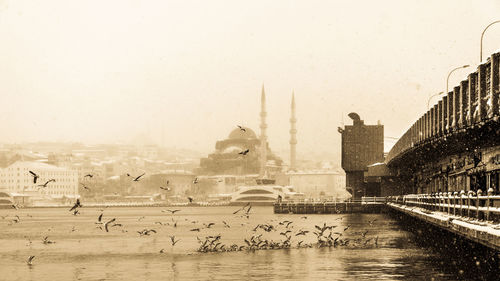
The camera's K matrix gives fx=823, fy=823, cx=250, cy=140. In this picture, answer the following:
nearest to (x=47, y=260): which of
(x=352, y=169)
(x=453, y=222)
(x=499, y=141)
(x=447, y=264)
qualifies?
(x=447, y=264)

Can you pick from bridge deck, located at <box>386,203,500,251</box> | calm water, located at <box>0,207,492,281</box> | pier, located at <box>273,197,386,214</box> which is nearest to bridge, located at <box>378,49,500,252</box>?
bridge deck, located at <box>386,203,500,251</box>

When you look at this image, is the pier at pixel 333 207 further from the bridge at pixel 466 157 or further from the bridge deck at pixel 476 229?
the bridge deck at pixel 476 229

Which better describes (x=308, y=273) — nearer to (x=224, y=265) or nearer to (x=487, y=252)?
(x=224, y=265)

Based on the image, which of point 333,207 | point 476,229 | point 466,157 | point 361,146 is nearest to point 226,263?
point 466,157

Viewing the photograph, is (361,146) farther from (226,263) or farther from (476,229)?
(476,229)

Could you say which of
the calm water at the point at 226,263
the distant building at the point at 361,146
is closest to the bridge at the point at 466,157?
the calm water at the point at 226,263

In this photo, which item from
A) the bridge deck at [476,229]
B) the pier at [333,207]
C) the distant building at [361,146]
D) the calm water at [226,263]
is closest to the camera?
the bridge deck at [476,229]

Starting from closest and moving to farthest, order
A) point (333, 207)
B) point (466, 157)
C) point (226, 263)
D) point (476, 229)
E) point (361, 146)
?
1. point (476, 229)
2. point (226, 263)
3. point (466, 157)
4. point (361, 146)
5. point (333, 207)

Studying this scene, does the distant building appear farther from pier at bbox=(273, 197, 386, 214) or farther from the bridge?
the bridge
